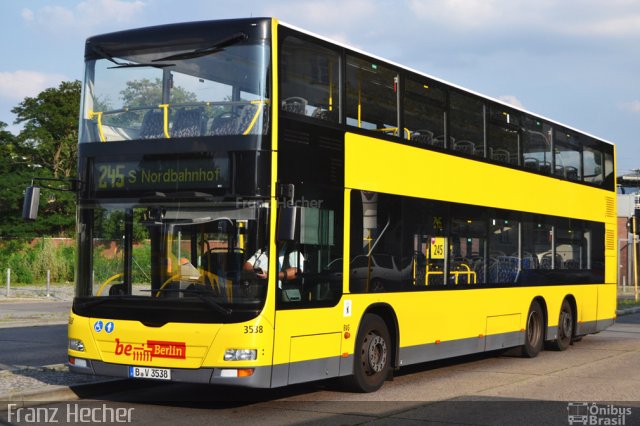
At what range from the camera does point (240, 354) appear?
9719 millimetres

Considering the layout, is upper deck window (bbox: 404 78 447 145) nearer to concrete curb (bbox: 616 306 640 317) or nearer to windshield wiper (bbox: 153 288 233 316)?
windshield wiper (bbox: 153 288 233 316)

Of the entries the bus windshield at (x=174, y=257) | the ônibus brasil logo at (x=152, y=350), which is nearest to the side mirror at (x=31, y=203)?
the bus windshield at (x=174, y=257)

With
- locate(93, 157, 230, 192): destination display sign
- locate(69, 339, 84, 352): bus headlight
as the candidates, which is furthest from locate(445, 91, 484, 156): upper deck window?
locate(69, 339, 84, 352): bus headlight

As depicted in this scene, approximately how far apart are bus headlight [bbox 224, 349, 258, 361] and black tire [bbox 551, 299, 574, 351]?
9.93m

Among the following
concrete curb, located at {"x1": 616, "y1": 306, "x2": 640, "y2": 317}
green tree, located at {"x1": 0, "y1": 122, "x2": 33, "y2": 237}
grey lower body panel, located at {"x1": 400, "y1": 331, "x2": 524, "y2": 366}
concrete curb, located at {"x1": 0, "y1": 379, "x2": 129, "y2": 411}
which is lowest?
concrete curb, located at {"x1": 0, "y1": 379, "x2": 129, "y2": 411}

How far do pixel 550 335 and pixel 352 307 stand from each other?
7.45 meters

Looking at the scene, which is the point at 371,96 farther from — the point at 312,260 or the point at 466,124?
the point at 466,124

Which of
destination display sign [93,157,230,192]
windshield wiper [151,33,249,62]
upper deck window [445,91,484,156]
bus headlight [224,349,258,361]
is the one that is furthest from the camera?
upper deck window [445,91,484,156]

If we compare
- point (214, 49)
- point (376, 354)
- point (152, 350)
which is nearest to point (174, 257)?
point (152, 350)

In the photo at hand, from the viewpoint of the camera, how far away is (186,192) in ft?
33.2

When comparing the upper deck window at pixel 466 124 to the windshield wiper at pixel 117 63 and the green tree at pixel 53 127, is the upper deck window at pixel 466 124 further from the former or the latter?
the green tree at pixel 53 127

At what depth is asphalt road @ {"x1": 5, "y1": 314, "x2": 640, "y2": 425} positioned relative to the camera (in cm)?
1008

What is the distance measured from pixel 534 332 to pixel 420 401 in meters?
6.33

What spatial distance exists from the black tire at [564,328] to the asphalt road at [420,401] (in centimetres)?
294
